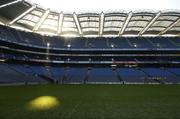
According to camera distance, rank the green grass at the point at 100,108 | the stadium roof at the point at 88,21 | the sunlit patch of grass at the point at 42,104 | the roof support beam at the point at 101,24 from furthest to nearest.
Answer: the roof support beam at the point at 101,24 < the stadium roof at the point at 88,21 < the sunlit patch of grass at the point at 42,104 < the green grass at the point at 100,108

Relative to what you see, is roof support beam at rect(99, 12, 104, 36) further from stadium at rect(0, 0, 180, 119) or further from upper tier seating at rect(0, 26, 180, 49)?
upper tier seating at rect(0, 26, 180, 49)

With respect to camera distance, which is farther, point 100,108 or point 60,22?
point 60,22

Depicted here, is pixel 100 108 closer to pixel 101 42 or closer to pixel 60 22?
pixel 60 22

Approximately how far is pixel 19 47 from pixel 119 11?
86.2 feet

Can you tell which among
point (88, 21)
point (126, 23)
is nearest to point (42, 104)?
point (88, 21)

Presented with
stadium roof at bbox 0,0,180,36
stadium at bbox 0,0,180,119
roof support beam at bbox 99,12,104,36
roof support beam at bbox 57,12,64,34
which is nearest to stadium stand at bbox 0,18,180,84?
stadium at bbox 0,0,180,119

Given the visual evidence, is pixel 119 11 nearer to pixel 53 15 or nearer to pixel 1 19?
pixel 53 15

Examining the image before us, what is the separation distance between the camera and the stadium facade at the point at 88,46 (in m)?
46.7

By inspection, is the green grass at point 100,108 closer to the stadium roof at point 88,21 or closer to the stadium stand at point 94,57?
the stadium roof at point 88,21

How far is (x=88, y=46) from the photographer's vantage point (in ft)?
213

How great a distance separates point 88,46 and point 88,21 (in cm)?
1538

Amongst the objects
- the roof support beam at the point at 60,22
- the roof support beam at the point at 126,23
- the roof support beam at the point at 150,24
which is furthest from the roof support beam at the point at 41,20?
the roof support beam at the point at 150,24

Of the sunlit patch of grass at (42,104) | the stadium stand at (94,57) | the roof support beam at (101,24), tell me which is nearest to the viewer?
the sunlit patch of grass at (42,104)

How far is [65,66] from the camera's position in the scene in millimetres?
63969
